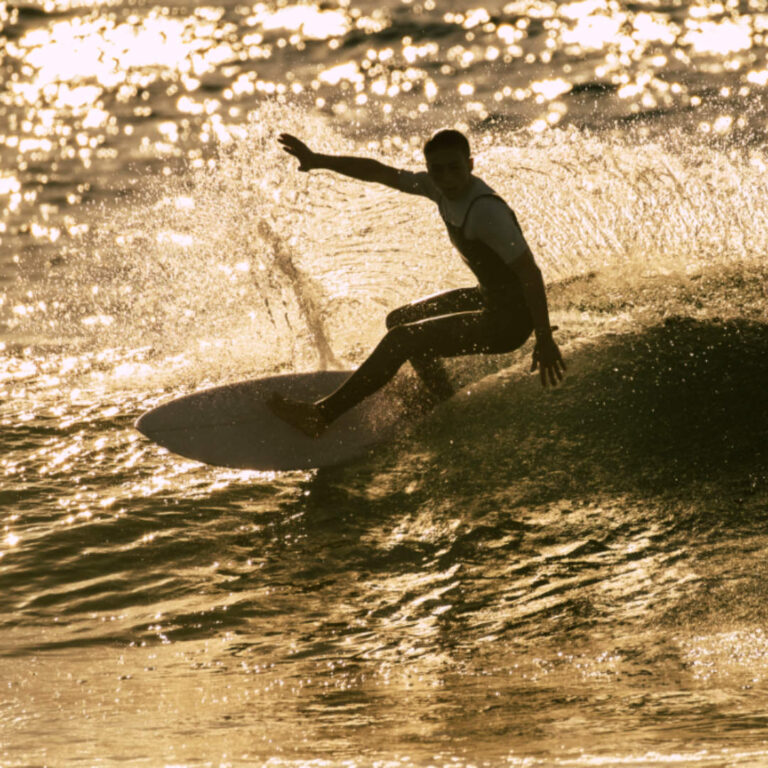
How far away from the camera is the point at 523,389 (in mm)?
8688

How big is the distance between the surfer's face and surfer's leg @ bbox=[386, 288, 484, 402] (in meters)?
0.85

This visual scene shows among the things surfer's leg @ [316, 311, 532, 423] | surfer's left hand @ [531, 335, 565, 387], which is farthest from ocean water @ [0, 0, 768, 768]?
surfer's left hand @ [531, 335, 565, 387]

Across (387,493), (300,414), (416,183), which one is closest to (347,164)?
(416,183)

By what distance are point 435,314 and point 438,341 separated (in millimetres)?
547

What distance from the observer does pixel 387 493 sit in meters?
7.95

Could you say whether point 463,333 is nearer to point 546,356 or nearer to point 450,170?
point 546,356

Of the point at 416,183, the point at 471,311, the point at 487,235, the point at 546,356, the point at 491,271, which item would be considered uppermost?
the point at 416,183

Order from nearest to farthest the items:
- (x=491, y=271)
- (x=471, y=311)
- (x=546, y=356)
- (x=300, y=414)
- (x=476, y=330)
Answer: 1. (x=546, y=356)
2. (x=491, y=271)
3. (x=476, y=330)
4. (x=471, y=311)
5. (x=300, y=414)

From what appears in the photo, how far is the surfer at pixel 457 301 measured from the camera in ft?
23.9

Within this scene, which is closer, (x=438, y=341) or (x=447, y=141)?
(x=447, y=141)

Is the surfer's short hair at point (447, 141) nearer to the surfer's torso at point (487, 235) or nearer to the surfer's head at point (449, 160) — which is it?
the surfer's head at point (449, 160)

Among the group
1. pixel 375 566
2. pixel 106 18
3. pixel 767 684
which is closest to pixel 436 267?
pixel 375 566

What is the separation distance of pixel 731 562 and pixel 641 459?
1573 millimetres

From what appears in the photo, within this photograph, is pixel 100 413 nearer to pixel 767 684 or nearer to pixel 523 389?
pixel 523 389
